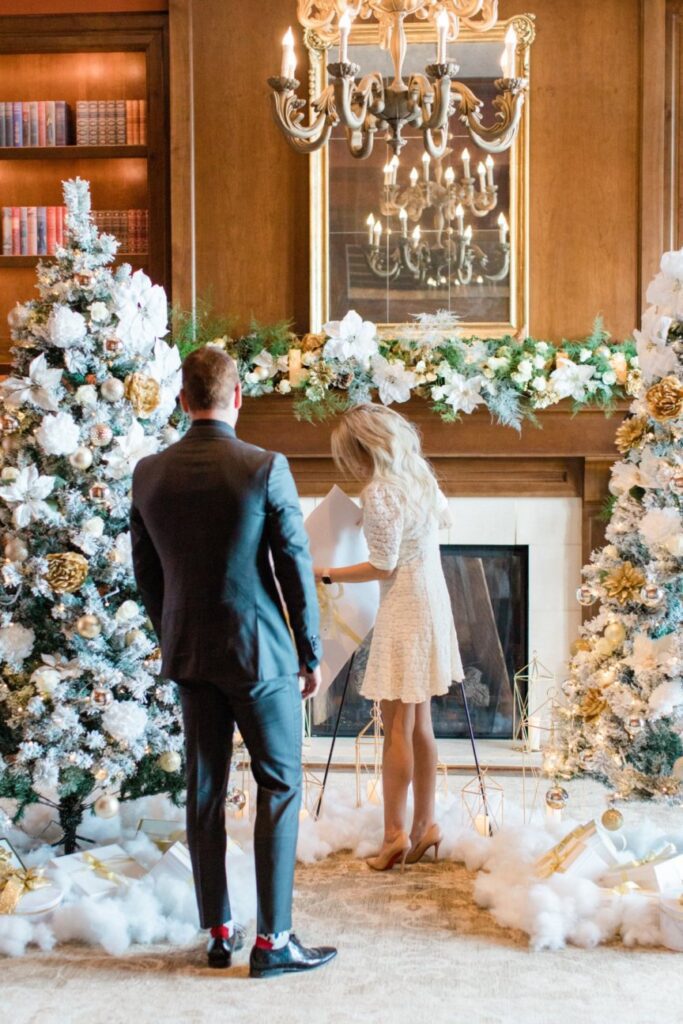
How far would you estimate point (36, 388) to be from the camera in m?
3.44

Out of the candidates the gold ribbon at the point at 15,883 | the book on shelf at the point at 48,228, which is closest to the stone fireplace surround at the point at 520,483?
the book on shelf at the point at 48,228

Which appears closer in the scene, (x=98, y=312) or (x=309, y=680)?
(x=309, y=680)

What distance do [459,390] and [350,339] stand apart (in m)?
0.49

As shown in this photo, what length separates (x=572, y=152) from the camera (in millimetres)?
4895

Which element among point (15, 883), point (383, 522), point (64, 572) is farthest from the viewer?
point (383, 522)

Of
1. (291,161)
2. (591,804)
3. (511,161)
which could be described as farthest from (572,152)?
(591,804)

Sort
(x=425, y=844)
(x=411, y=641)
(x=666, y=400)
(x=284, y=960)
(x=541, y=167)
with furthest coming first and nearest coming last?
(x=541, y=167) < (x=425, y=844) < (x=411, y=641) < (x=666, y=400) < (x=284, y=960)

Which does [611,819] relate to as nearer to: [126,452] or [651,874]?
[651,874]

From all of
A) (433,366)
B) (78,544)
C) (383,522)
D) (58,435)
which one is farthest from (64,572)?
(433,366)

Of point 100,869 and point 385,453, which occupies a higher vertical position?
point 385,453

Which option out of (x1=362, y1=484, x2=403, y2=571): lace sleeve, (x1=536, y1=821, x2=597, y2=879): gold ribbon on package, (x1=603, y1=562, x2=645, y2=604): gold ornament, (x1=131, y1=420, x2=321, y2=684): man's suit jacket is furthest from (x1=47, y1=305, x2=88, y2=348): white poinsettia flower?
(x1=536, y1=821, x2=597, y2=879): gold ribbon on package

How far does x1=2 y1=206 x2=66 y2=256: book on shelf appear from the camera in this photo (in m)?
5.09

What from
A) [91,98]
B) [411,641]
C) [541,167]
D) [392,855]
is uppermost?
[91,98]

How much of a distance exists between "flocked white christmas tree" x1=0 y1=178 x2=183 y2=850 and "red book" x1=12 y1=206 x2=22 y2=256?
1.67 m
